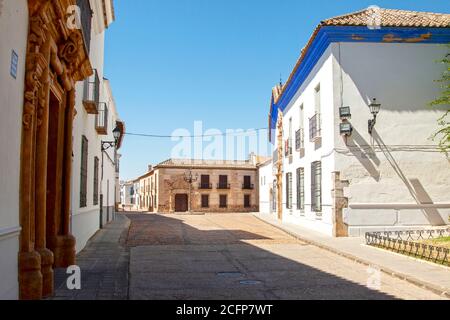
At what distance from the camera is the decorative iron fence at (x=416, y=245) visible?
8.06 m

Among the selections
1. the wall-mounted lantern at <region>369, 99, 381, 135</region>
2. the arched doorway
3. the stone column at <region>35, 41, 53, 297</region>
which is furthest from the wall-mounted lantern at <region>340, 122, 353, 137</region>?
the arched doorway

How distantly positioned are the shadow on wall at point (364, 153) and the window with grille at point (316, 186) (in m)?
1.87

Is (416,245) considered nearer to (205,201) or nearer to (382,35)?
(382,35)

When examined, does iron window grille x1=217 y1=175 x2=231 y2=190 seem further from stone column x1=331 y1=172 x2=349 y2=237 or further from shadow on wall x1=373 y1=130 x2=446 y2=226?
shadow on wall x1=373 y1=130 x2=446 y2=226

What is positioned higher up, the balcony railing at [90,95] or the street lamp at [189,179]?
the balcony railing at [90,95]

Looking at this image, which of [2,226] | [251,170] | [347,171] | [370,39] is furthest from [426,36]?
[251,170]

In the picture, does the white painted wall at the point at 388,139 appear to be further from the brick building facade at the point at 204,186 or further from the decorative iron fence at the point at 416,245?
the brick building facade at the point at 204,186

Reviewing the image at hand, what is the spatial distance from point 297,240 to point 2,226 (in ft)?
33.3

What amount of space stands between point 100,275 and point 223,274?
1.90 meters

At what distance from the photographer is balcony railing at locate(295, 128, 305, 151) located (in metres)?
17.4

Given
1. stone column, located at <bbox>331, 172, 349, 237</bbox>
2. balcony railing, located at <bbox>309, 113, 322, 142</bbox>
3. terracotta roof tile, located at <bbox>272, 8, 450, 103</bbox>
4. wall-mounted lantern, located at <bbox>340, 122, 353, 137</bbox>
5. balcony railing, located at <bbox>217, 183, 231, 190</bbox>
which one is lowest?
stone column, located at <bbox>331, 172, 349, 237</bbox>

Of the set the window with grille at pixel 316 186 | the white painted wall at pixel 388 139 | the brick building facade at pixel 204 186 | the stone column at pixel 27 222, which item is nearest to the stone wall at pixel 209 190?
the brick building facade at pixel 204 186

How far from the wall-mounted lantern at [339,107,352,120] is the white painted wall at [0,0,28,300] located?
9.85 metres

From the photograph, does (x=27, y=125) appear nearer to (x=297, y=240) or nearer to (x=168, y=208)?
(x=297, y=240)
